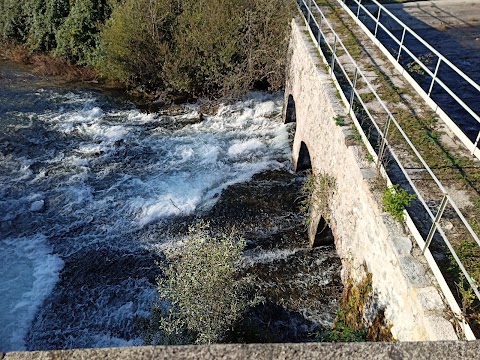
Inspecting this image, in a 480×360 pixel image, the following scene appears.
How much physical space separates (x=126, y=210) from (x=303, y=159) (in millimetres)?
5358

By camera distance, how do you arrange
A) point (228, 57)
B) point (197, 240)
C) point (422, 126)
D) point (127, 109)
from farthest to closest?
1. point (127, 109)
2. point (228, 57)
3. point (422, 126)
4. point (197, 240)

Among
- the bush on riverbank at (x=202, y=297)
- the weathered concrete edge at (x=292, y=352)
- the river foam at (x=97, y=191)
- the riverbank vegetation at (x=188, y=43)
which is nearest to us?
the weathered concrete edge at (x=292, y=352)

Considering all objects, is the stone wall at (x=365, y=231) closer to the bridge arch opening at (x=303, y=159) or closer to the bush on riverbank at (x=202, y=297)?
the bridge arch opening at (x=303, y=159)

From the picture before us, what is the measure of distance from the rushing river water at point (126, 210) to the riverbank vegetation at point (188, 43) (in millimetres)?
1212

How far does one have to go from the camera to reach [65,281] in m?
9.30

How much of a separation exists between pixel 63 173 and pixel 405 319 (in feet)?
35.7

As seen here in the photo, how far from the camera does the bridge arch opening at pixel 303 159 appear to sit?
12.0m

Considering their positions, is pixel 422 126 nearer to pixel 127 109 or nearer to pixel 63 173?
pixel 63 173

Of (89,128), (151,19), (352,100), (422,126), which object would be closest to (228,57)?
(151,19)

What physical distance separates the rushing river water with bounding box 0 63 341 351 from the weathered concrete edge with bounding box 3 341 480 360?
16.4 feet

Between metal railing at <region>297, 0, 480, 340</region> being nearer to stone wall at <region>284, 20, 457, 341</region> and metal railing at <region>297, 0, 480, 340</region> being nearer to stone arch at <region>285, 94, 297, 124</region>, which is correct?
stone wall at <region>284, 20, 457, 341</region>

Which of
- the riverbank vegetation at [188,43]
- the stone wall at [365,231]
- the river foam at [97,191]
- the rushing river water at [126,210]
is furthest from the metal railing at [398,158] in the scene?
the river foam at [97,191]

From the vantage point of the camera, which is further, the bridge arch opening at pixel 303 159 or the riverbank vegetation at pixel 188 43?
the riverbank vegetation at pixel 188 43

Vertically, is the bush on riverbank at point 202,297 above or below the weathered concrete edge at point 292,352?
below
